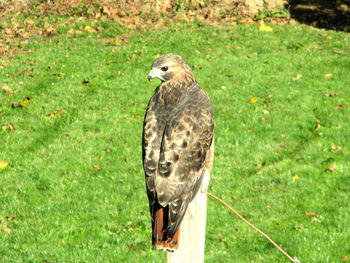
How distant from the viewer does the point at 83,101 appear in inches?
431

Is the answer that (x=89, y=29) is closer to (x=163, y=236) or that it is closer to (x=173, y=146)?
(x=173, y=146)

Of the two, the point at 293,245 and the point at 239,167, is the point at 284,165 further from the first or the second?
the point at 293,245

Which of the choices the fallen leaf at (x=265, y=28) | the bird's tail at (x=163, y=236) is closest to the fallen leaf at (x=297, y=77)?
the fallen leaf at (x=265, y=28)

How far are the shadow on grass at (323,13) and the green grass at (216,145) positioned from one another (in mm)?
1051

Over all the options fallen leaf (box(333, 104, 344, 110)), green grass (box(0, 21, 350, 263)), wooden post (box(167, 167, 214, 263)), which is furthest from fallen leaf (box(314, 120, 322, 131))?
wooden post (box(167, 167, 214, 263))

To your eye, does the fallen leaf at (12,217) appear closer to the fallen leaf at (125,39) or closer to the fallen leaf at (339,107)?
the fallen leaf at (339,107)

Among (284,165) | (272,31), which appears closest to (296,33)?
(272,31)

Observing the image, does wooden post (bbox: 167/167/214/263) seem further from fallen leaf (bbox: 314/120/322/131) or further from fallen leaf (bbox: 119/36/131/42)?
fallen leaf (bbox: 119/36/131/42)

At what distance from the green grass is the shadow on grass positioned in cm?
105

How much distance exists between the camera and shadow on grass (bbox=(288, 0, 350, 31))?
14.9 meters

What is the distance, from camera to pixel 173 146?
4.24m

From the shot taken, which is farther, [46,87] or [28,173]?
[46,87]

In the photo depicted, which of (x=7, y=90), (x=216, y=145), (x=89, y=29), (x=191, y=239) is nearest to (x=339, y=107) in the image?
(x=216, y=145)

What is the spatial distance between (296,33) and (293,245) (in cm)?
843
